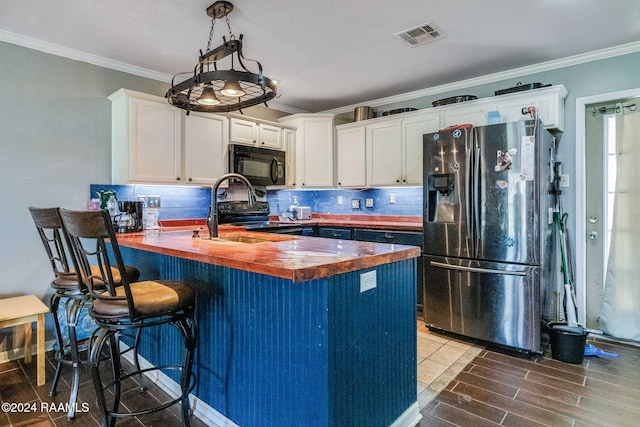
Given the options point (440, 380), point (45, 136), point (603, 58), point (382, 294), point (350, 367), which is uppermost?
point (603, 58)

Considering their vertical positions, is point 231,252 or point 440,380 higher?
point 231,252

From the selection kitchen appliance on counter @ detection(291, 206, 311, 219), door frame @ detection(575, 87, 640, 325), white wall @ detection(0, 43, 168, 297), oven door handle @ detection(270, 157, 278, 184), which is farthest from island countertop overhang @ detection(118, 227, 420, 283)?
kitchen appliance on counter @ detection(291, 206, 311, 219)

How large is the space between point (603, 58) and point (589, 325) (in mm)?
2386

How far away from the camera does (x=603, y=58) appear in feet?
10.3

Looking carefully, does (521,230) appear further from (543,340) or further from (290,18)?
(290,18)

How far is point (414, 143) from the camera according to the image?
3.98 meters

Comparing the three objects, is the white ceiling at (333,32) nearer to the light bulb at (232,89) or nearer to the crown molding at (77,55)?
the crown molding at (77,55)

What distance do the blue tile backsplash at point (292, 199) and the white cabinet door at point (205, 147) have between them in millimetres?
331

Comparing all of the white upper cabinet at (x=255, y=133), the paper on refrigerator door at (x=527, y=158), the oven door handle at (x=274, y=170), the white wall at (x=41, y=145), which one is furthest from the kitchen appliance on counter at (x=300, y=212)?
the paper on refrigerator door at (x=527, y=158)

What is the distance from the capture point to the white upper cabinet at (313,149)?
15.3 feet

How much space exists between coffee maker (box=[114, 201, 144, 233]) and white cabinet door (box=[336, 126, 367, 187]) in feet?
7.93

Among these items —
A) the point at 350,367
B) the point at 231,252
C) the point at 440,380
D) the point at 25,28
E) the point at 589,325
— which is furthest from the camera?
the point at 589,325

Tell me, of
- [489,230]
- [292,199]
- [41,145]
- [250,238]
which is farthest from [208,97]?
[292,199]

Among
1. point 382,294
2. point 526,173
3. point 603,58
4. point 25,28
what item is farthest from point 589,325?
point 25,28
